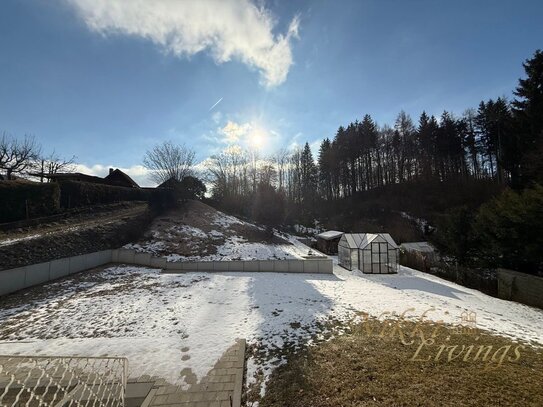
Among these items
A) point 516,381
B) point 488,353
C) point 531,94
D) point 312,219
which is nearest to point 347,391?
point 516,381

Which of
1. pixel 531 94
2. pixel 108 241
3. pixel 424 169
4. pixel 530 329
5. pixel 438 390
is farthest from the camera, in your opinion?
pixel 424 169

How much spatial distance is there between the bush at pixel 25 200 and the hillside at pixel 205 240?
246 inches

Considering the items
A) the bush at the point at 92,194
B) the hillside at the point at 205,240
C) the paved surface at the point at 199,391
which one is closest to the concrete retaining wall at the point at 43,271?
the hillside at the point at 205,240

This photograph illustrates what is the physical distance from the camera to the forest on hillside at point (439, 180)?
53.1 ft

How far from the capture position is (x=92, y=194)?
2236 cm

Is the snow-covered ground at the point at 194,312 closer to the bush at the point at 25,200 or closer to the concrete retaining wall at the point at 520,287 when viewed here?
the concrete retaining wall at the point at 520,287

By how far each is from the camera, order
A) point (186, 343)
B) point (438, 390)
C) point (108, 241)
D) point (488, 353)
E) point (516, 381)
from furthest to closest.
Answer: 1. point (108, 241)
2. point (186, 343)
3. point (488, 353)
4. point (516, 381)
5. point (438, 390)

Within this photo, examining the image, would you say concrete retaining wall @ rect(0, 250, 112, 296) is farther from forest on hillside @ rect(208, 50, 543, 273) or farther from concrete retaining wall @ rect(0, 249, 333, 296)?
forest on hillside @ rect(208, 50, 543, 273)

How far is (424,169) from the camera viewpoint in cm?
4391

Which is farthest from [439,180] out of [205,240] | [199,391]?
[199,391]

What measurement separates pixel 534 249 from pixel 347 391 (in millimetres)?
15638

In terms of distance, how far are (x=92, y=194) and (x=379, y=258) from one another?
2501cm

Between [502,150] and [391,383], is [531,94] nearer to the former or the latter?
[502,150]

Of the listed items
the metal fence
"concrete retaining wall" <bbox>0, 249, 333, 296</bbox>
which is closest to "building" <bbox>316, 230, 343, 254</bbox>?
"concrete retaining wall" <bbox>0, 249, 333, 296</bbox>
